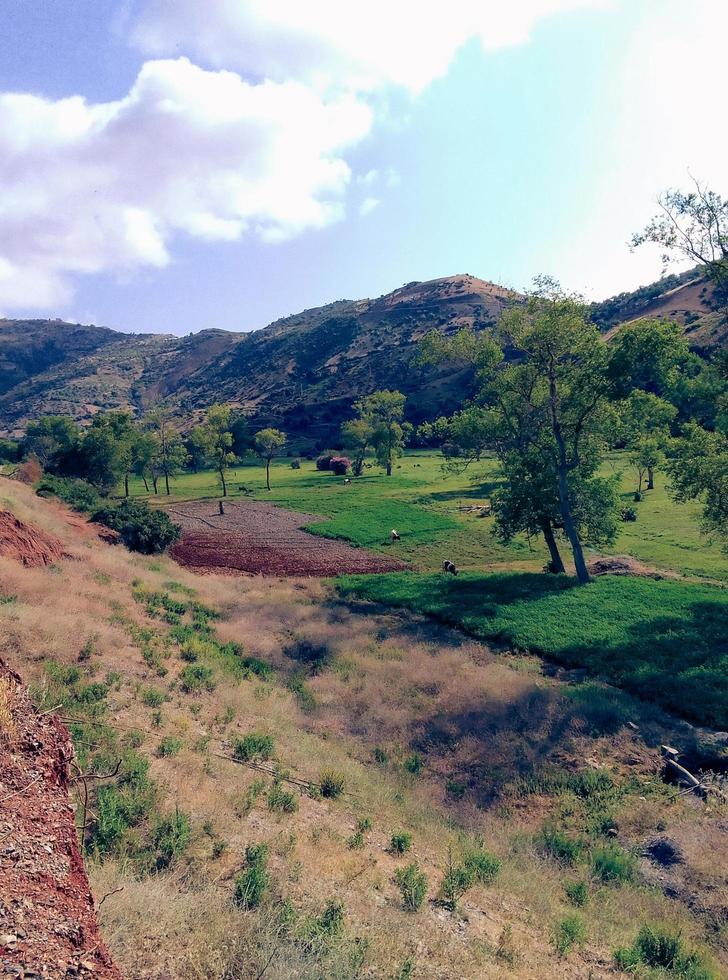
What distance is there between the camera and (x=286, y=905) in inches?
274

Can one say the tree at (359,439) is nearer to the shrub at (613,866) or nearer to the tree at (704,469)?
the tree at (704,469)

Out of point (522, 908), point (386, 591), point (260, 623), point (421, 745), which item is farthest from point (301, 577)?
point (522, 908)

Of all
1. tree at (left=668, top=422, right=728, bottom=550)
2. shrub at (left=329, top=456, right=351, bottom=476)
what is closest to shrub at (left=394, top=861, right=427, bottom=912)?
tree at (left=668, top=422, right=728, bottom=550)

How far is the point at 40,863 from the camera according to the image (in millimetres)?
5324

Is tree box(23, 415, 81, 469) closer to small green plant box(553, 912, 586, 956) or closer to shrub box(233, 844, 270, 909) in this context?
shrub box(233, 844, 270, 909)

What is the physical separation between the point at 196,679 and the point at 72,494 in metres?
36.2

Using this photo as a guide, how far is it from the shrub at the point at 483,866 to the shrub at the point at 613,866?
2404 millimetres

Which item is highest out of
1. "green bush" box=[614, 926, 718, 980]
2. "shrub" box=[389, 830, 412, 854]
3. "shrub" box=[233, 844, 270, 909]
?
"shrub" box=[233, 844, 270, 909]

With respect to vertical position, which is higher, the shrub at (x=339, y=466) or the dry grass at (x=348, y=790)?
the shrub at (x=339, y=466)

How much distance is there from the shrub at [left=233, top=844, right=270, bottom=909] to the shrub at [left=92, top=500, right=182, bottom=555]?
3167cm

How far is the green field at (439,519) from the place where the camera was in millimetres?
37062

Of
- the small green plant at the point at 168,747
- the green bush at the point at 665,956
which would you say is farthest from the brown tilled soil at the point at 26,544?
the green bush at the point at 665,956

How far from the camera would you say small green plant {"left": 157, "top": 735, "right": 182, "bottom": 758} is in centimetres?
1073

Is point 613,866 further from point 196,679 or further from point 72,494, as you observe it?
point 72,494
